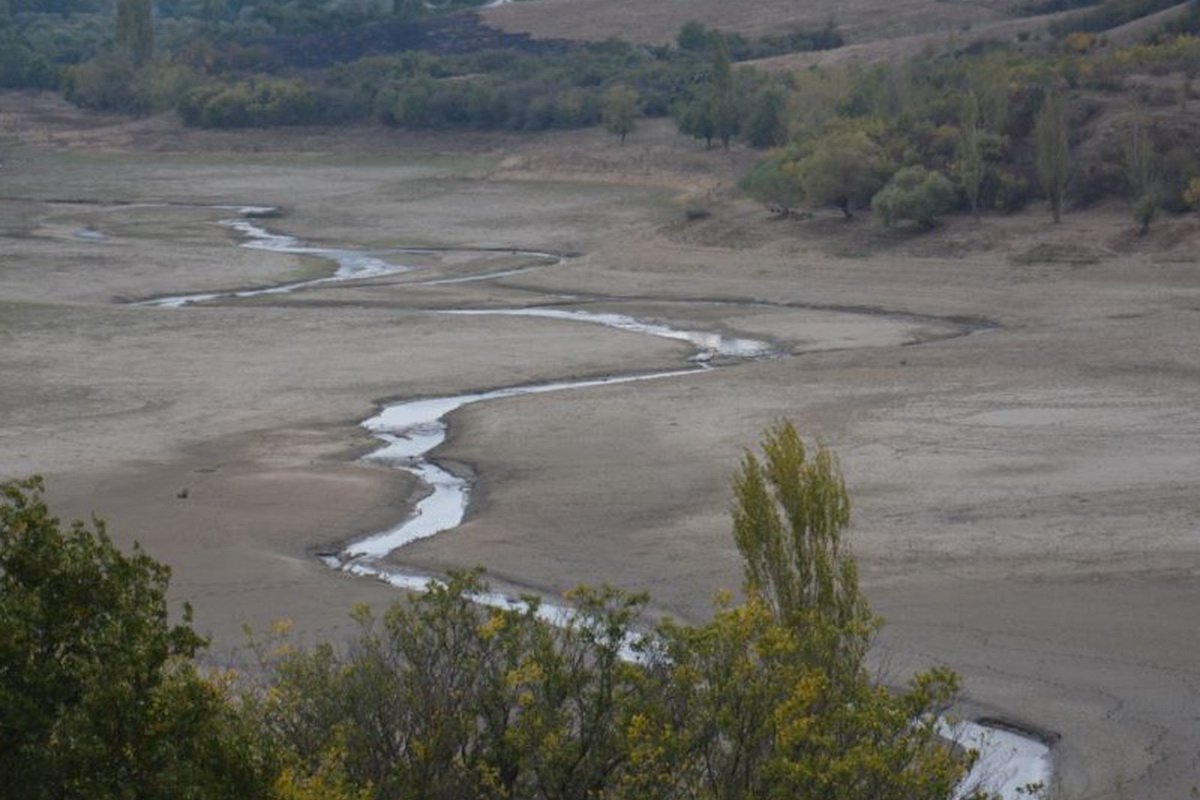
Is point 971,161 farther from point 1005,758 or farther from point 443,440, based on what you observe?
point 1005,758

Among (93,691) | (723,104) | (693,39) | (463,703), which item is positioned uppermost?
(93,691)

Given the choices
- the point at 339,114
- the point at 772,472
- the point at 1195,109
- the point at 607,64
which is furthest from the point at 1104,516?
the point at 607,64

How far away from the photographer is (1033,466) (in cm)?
2402

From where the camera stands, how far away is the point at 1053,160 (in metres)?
Answer: 48.8

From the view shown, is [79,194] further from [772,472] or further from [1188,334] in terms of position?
[772,472]

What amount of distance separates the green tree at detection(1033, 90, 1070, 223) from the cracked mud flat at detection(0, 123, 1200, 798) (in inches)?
49.3

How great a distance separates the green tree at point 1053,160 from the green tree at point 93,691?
43.0 metres

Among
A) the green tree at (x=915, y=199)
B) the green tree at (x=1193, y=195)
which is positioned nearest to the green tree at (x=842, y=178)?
the green tree at (x=915, y=199)

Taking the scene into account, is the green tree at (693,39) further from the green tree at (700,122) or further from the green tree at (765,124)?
the green tree at (765,124)

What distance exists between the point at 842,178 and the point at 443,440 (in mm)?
27300

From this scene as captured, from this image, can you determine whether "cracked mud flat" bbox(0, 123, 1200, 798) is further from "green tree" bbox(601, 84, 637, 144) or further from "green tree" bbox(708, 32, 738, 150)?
"green tree" bbox(601, 84, 637, 144)

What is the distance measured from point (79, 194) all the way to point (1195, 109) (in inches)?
1503

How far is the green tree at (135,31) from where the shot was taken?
107188 mm

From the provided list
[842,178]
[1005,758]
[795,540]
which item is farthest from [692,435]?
[842,178]
